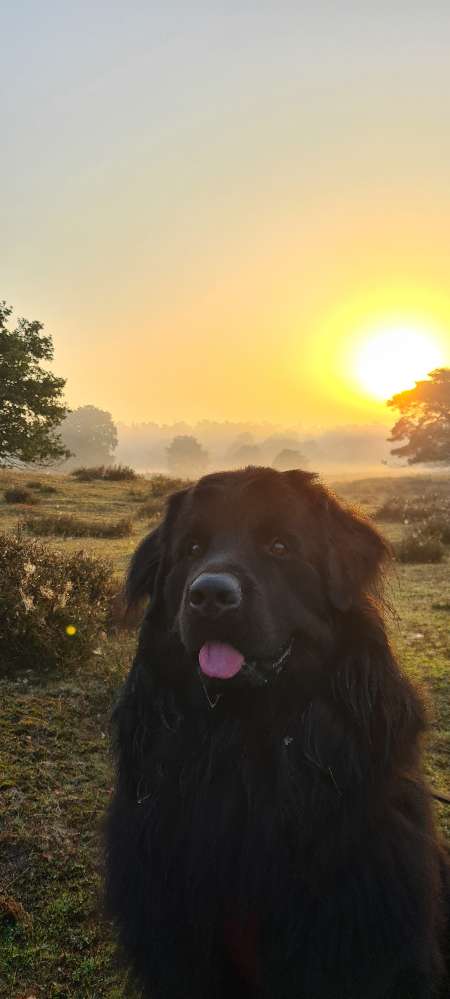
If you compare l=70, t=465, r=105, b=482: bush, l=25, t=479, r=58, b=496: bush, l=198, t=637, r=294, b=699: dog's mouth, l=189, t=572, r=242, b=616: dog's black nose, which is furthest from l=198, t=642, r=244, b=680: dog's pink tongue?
l=70, t=465, r=105, b=482: bush

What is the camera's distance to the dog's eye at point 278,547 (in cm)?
276

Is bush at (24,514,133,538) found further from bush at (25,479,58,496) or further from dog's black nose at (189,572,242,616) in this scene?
dog's black nose at (189,572,242,616)

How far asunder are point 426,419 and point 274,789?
38.2 m

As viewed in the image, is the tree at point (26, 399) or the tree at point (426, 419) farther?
the tree at point (426, 419)

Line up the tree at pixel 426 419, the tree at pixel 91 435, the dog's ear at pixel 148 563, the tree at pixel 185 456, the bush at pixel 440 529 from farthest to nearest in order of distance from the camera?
the tree at pixel 185 456
the tree at pixel 91 435
the tree at pixel 426 419
the bush at pixel 440 529
the dog's ear at pixel 148 563

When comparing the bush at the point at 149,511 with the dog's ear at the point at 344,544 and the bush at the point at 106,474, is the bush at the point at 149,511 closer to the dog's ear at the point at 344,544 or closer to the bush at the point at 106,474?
the bush at the point at 106,474

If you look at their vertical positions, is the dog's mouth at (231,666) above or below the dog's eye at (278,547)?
below

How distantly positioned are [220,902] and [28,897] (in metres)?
1.41

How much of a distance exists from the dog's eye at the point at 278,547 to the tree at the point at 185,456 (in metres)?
155

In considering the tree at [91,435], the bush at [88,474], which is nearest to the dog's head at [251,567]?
the bush at [88,474]

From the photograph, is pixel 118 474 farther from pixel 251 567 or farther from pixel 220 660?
pixel 220 660

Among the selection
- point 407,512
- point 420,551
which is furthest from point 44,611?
point 407,512

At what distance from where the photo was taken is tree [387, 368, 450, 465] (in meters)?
37.2

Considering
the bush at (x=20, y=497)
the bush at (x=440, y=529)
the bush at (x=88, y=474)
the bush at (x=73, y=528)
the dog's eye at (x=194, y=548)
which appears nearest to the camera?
the dog's eye at (x=194, y=548)
